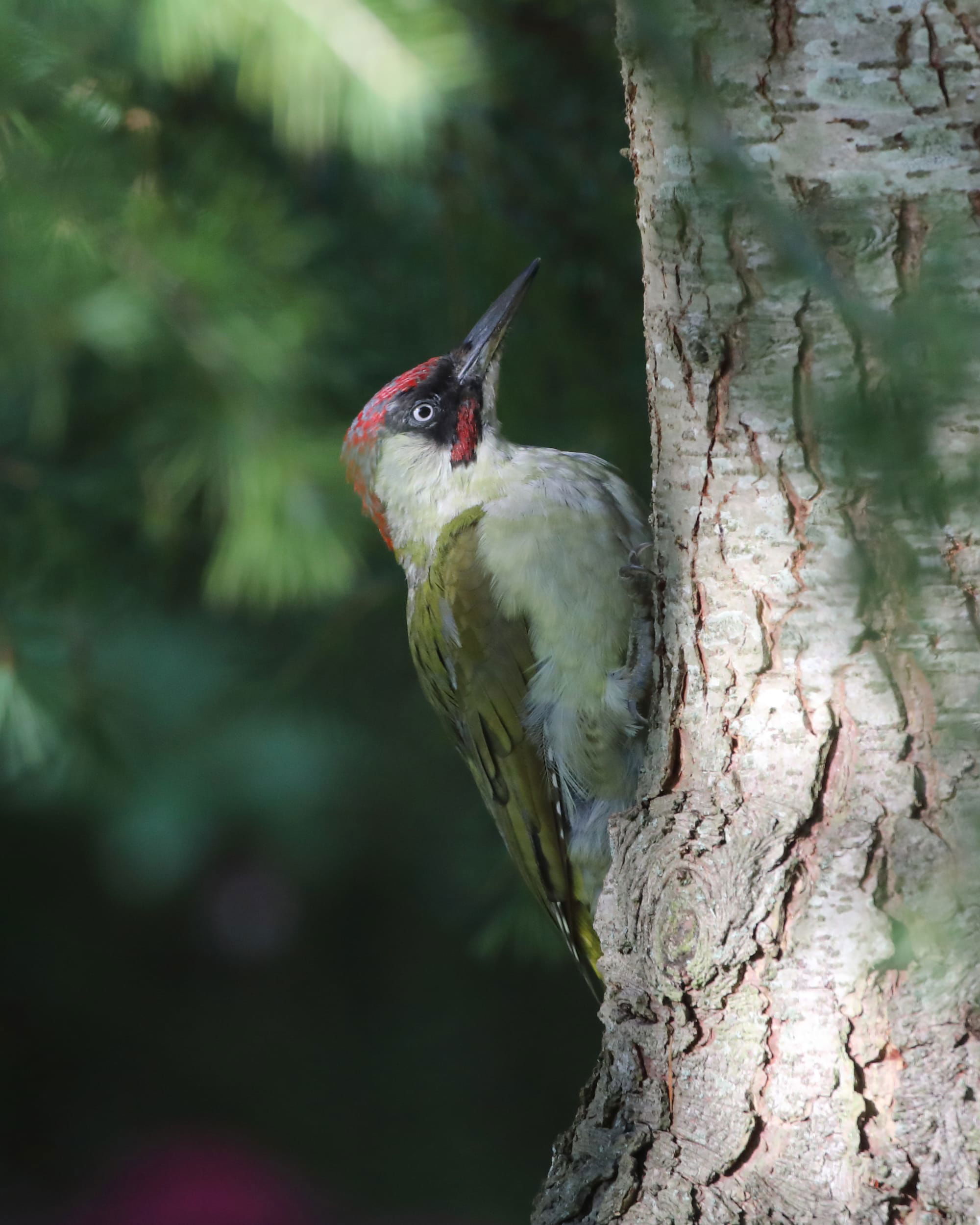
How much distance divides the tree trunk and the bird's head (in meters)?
1.01

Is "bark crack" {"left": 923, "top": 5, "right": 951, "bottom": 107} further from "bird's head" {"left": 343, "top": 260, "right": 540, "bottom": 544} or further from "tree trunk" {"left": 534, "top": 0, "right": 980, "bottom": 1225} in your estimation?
"bird's head" {"left": 343, "top": 260, "right": 540, "bottom": 544}

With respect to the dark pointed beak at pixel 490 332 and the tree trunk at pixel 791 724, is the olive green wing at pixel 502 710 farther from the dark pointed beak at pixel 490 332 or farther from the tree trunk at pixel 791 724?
the tree trunk at pixel 791 724

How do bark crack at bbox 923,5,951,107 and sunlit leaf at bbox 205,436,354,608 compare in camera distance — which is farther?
sunlit leaf at bbox 205,436,354,608

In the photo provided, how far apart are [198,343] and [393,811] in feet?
4.98

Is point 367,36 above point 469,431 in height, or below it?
above

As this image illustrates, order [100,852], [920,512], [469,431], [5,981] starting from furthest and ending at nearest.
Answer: [5,981], [100,852], [469,431], [920,512]

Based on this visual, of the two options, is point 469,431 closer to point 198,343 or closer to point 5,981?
point 198,343

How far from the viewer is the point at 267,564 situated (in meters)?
2.15

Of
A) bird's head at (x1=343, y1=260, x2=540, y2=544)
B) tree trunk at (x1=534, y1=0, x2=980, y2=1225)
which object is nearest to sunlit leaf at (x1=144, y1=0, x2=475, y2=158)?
tree trunk at (x1=534, y1=0, x2=980, y2=1225)

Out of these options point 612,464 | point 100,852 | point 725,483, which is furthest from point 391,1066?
point 725,483

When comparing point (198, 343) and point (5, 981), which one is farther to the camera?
point (5, 981)

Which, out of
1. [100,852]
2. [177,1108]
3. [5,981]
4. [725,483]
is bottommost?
[177,1108]

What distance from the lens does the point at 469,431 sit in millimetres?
2494

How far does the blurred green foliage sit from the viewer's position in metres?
2.00
